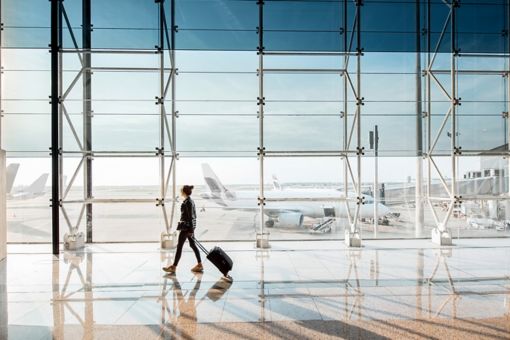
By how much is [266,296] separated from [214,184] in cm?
421

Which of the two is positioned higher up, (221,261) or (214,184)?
(214,184)

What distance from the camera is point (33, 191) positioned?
7.97 m

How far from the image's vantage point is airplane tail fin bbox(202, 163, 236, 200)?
8.19m

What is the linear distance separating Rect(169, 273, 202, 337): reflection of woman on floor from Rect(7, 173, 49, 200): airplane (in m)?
4.52

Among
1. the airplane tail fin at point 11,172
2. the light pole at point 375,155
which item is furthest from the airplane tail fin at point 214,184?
the airplane tail fin at point 11,172

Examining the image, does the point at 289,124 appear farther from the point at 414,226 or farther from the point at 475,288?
the point at 475,288

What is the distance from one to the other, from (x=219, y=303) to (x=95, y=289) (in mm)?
1657

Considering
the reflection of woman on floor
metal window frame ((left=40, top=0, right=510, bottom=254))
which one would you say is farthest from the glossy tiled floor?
metal window frame ((left=40, top=0, right=510, bottom=254))

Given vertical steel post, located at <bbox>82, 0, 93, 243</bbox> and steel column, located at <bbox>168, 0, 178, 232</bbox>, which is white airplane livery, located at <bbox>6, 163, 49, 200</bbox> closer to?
vertical steel post, located at <bbox>82, 0, 93, 243</bbox>

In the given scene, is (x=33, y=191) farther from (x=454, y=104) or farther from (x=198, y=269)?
(x=454, y=104)

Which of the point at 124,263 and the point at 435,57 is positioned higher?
the point at 435,57

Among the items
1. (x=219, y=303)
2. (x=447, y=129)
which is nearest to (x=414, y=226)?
(x=447, y=129)

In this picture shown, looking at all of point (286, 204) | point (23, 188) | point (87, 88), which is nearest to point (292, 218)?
point (286, 204)

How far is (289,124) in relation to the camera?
26.5 ft
